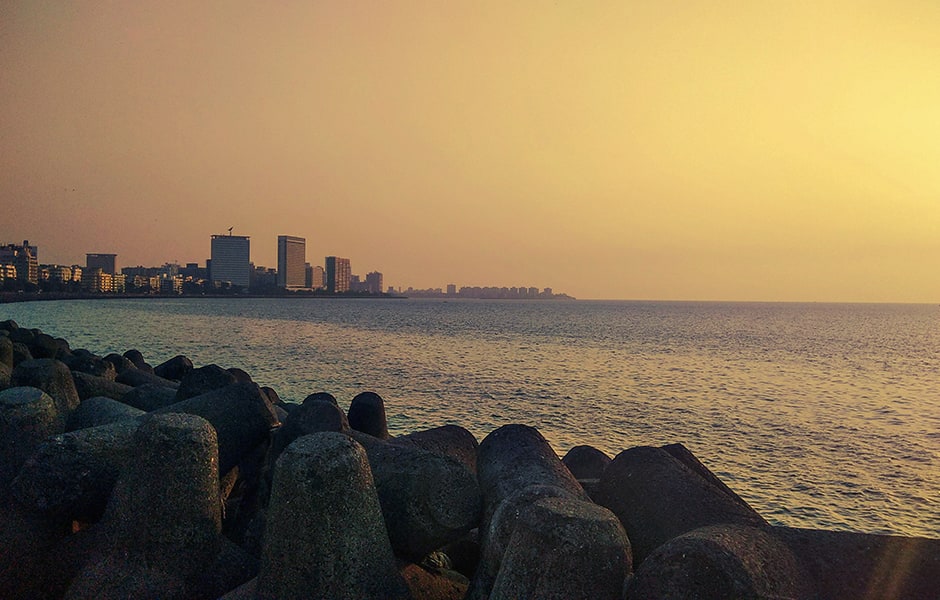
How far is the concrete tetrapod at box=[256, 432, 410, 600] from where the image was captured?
3.89 meters

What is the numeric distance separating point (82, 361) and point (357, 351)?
2671 centimetres

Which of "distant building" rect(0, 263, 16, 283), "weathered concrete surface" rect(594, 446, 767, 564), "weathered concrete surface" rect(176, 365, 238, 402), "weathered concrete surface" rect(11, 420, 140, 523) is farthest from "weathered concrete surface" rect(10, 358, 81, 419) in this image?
"distant building" rect(0, 263, 16, 283)

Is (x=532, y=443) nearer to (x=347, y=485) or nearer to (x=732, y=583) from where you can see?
(x=347, y=485)

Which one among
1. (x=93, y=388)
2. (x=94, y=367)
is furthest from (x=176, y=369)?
(x=93, y=388)

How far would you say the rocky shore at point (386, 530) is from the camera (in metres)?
3.39

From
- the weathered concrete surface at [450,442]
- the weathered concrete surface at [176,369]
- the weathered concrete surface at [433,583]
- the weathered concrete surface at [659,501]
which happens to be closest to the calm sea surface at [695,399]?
the weathered concrete surface at [176,369]

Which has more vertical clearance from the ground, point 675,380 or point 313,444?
point 313,444

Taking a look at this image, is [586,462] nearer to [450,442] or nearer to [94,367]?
[450,442]

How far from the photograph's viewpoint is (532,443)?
5.86 meters

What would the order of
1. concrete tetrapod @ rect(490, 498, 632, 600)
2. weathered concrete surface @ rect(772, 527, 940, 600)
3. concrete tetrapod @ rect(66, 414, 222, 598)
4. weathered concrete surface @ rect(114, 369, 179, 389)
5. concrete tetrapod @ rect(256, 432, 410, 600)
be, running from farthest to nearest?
1. weathered concrete surface @ rect(114, 369, 179, 389)
2. concrete tetrapod @ rect(66, 414, 222, 598)
3. concrete tetrapod @ rect(256, 432, 410, 600)
4. weathered concrete surface @ rect(772, 527, 940, 600)
5. concrete tetrapod @ rect(490, 498, 632, 600)

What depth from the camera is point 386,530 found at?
14.5ft

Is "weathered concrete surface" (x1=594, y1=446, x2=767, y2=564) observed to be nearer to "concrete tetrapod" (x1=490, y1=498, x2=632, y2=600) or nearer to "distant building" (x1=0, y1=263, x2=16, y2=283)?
"concrete tetrapod" (x1=490, y1=498, x2=632, y2=600)

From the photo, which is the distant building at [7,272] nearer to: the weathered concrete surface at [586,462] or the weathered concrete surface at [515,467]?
the weathered concrete surface at [586,462]


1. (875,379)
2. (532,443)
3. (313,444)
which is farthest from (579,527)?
(875,379)
